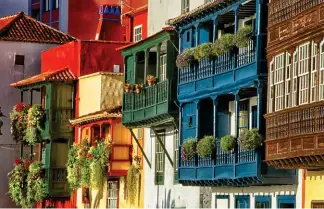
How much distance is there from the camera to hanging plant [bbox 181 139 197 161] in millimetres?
49438

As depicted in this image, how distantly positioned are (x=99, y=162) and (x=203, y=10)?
13503mm

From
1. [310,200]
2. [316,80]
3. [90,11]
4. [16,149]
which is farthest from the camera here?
[90,11]

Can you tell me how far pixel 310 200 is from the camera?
140 feet

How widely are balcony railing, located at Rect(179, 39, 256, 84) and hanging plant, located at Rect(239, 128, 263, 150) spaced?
2.22 metres

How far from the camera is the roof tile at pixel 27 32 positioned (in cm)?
7519

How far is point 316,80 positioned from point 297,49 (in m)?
1.96

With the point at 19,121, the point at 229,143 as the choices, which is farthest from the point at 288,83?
the point at 19,121

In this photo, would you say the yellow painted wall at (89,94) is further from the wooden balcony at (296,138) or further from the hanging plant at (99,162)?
the wooden balcony at (296,138)

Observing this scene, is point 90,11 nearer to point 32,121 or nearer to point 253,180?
point 32,121

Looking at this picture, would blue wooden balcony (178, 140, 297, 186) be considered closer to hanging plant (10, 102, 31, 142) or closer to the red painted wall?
hanging plant (10, 102, 31, 142)

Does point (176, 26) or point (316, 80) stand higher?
point (176, 26)

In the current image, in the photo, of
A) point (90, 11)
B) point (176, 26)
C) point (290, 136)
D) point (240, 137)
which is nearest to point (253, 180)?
point (240, 137)

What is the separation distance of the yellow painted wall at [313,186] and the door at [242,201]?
5296 millimetres

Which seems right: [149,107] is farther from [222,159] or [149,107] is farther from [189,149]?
[222,159]
